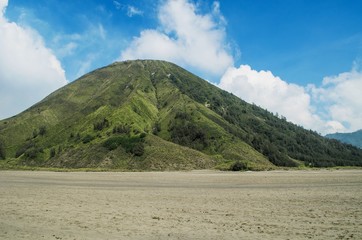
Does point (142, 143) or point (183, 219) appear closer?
point (183, 219)

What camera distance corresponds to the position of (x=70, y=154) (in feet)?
388

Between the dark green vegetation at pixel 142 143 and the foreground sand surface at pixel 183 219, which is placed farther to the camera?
the dark green vegetation at pixel 142 143

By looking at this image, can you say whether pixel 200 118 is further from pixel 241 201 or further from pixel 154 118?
pixel 241 201

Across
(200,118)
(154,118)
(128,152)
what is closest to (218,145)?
(200,118)

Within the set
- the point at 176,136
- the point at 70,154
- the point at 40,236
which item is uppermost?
the point at 176,136

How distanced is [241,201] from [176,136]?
119 m

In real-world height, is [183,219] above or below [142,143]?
below

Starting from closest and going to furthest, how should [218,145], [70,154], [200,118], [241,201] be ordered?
[241,201], [70,154], [218,145], [200,118]

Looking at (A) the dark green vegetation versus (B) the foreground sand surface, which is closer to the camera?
(B) the foreground sand surface

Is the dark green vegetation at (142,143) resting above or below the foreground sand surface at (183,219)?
above

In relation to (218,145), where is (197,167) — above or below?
below

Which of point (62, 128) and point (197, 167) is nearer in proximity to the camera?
point (197, 167)

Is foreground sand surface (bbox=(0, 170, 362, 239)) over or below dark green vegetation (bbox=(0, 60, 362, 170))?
below

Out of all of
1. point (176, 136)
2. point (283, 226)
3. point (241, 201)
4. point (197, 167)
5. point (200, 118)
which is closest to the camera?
point (283, 226)
